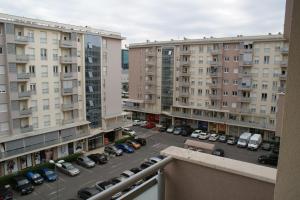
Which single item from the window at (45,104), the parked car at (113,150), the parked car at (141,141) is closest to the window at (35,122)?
the window at (45,104)

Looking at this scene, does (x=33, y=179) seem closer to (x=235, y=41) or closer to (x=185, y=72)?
(x=185, y=72)

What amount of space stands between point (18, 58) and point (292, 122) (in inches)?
717

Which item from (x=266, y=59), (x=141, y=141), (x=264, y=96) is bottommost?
(x=141, y=141)

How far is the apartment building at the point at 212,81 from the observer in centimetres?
2392

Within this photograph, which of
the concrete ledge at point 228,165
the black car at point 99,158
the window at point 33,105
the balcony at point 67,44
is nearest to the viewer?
the concrete ledge at point 228,165

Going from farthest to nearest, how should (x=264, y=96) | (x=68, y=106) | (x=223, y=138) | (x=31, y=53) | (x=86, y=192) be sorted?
(x=223, y=138) < (x=264, y=96) < (x=68, y=106) < (x=31, y=53) < (x=86, y=192)

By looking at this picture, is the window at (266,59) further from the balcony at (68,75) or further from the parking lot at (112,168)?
the balcony at (68,75)

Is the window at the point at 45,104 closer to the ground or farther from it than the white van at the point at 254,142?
farther from it

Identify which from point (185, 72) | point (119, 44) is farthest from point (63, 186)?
point (185, 72)

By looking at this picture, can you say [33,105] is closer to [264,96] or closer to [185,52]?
[185,52]

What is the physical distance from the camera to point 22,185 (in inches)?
591

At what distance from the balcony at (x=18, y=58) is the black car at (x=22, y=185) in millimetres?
7555

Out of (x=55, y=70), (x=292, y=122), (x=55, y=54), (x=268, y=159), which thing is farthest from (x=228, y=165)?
(x=268, y=159)

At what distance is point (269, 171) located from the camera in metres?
2.38
